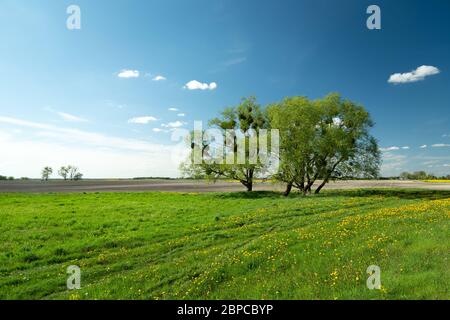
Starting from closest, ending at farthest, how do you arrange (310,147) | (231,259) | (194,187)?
(231,259) < (310,147) < (194,187)

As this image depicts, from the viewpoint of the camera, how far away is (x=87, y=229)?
19.9 meters

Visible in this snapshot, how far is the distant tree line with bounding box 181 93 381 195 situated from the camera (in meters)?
43.1

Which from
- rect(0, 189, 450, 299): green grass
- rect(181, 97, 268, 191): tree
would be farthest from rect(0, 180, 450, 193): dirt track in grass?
rect(0, 189, 450, 299): green grass

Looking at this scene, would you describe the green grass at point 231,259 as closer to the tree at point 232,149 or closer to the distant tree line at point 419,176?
the tree at point 232,149

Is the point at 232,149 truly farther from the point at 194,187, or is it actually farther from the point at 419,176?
the point at 419,176

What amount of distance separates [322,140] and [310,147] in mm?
2148

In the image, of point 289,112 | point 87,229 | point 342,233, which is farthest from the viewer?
point 289,112

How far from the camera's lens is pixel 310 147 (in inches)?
1679

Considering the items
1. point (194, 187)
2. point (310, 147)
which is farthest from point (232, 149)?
point (194, 187)

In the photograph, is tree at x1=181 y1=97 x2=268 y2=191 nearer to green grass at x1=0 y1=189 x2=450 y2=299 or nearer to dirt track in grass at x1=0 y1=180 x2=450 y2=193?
dirt track in grass at x1=0 y1=180 x2=450 y2=193
